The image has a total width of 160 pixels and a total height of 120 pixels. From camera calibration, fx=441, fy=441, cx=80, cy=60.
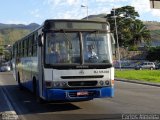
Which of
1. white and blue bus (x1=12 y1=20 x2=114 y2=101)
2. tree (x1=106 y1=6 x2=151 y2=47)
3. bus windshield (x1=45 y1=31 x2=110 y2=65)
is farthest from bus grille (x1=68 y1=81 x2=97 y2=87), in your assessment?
tree (x1=106 y1=6 x2=151 y2=47)

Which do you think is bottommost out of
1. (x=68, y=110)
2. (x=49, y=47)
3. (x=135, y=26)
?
(x=68, y=110)

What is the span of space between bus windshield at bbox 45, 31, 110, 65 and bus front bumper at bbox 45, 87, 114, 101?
0.90 m

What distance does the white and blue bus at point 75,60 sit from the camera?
548 inches

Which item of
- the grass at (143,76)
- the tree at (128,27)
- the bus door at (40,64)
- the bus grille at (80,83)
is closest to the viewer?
the bus grille at (80,83)

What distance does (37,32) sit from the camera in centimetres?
1619

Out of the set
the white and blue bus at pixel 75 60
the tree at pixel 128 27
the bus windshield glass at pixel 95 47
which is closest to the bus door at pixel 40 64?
the white and blue bus at pixel 75 60

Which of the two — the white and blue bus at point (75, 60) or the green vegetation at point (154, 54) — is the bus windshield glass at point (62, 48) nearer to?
the white and blue bus at point (75, 60)

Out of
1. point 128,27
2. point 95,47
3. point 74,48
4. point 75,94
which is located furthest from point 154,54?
point 75,94

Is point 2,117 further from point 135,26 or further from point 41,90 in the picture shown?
point 135,26

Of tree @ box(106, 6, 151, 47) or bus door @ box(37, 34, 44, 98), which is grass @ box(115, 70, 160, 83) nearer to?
bus door @ box(37, 34, 44, 98)

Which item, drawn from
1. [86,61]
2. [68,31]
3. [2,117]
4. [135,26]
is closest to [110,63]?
[86,61]

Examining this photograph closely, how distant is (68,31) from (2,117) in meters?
3.54

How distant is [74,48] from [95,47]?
2.25 feet

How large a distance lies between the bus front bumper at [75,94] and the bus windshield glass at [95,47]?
96 cm
